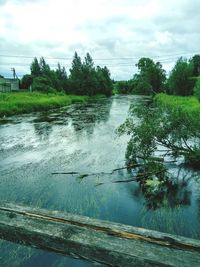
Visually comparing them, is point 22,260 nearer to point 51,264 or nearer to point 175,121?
point 51,264

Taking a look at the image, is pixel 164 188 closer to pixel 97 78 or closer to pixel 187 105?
pixel 187 105

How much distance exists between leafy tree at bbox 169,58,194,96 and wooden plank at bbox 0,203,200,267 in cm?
5649

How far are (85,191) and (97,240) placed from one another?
26.1 feet

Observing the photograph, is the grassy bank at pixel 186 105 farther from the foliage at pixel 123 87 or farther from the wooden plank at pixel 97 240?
the foliage at pixel 123 87

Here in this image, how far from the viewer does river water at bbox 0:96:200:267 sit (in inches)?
277

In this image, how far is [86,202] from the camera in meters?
8.59

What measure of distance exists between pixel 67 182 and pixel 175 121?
5.43 metres

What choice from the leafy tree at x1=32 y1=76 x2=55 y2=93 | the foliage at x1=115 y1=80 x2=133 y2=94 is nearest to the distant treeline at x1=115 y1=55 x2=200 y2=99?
the leafy tree at x1=32 y1=76 x2=55 y2=93

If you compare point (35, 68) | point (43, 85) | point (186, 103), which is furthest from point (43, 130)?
point (35, 68)

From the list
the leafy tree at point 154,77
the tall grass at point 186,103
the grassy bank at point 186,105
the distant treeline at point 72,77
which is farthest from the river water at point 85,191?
the leafy tree at point 154,77

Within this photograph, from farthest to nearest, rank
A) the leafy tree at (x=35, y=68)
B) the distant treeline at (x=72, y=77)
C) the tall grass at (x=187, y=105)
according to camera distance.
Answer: the leafy tree at (x=35, y=68) < the distant treeline at (x=72, y=77) < the tall grass at (x=187, y=105)

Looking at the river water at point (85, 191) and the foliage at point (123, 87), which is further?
the foliage at point (123, 87)

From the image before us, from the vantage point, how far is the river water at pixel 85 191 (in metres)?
7.03

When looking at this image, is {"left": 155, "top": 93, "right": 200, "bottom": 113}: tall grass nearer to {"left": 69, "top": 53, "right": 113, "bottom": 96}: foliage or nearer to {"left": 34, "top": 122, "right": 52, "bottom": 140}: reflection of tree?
{"left": 34, "top": 122, "right": 52, "bottom": 140}: reflection of tree
